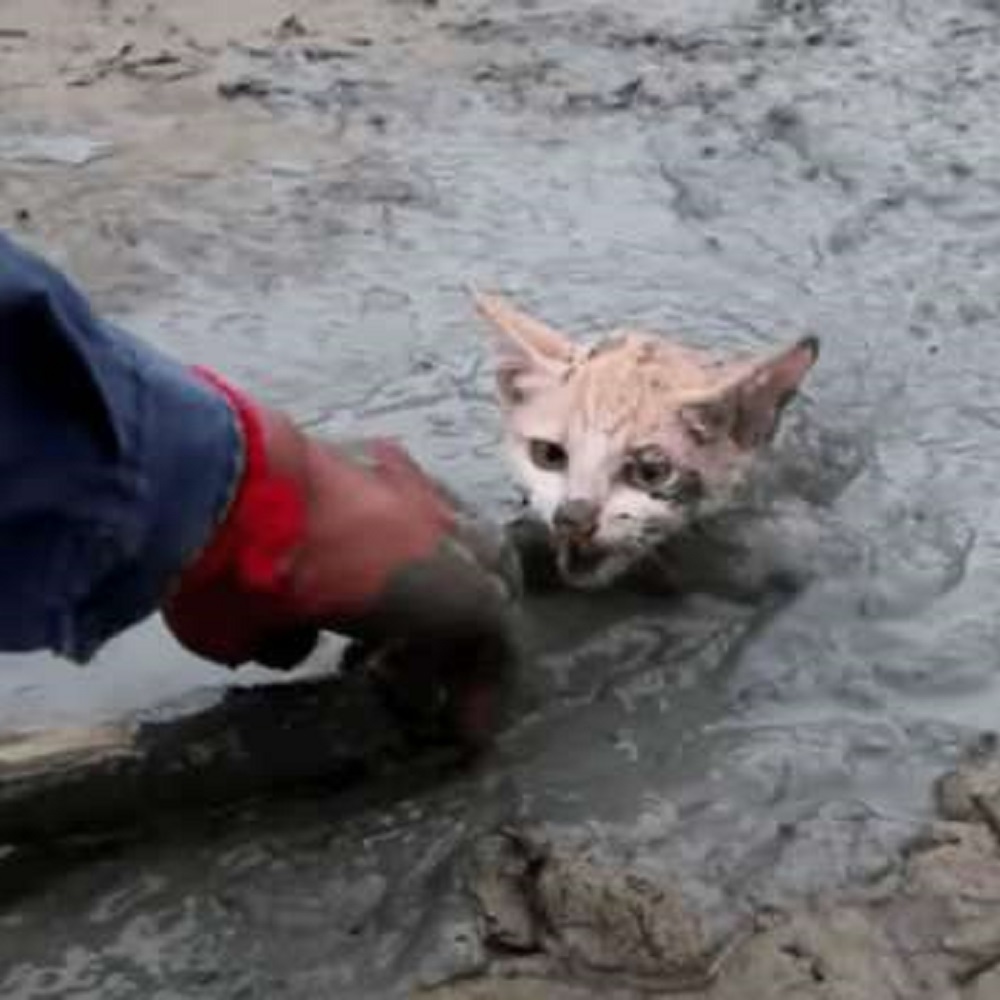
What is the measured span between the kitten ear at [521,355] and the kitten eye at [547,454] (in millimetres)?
127

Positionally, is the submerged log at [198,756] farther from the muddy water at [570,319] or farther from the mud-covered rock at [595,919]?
the mud-covered rock at [595,919]

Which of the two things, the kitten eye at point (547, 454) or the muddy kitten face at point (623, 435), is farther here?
the kitten eye at point (547, 454)

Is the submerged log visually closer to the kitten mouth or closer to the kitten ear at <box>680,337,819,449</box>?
the kitten mouth

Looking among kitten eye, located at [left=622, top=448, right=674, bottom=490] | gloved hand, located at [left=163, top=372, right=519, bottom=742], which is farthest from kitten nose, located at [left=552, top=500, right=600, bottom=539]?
gloved hand, located at [left=163, top=372, right=519, bottom=742]

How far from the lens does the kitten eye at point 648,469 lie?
4148 millimetres

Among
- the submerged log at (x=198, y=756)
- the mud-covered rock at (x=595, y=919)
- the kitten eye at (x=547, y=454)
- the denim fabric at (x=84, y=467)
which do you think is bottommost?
the mud-covered rock at (x=595, y=919)

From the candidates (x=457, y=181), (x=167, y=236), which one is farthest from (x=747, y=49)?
(x=167, y=236)

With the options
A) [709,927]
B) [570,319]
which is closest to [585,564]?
[709,927]

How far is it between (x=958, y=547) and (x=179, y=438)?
2.15 metres

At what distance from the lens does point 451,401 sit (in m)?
5.01

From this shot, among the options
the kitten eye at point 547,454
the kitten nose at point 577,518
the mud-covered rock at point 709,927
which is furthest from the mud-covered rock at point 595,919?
the kitten eye at point 547,454

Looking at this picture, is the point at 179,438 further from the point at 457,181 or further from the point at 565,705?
the point at 457,181

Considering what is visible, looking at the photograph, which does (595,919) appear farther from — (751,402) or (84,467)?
(751,402)

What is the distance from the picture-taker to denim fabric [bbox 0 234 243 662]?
2.54 metres
